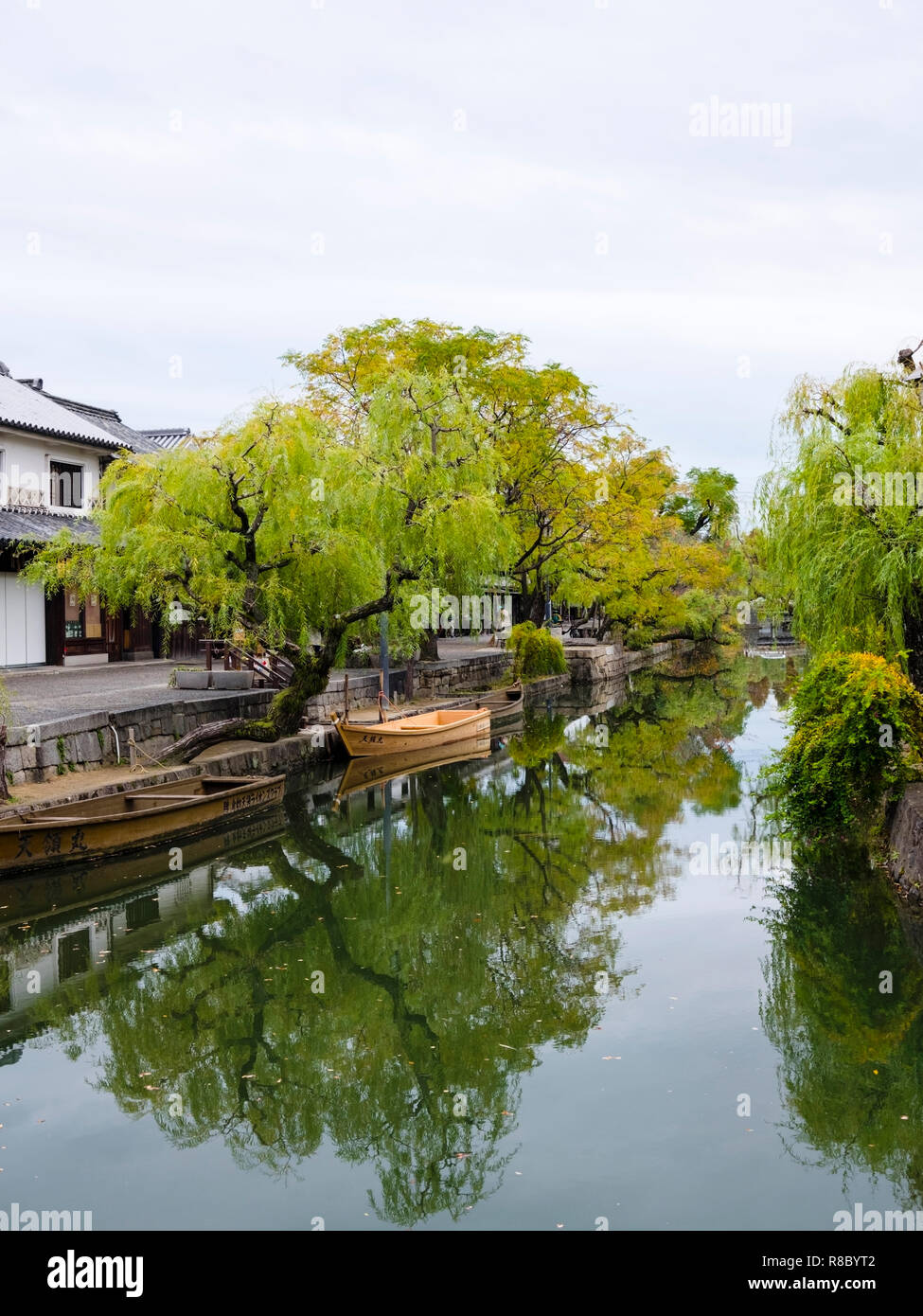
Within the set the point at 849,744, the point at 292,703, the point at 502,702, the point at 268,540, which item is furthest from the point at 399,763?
the point at 849,744

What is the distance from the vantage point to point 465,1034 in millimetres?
8266

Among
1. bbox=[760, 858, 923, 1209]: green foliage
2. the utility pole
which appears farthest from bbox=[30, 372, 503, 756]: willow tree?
bbox=[760, 858, 923, 1209]: green foliage

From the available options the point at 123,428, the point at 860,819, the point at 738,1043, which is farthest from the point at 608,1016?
the point at 123,428

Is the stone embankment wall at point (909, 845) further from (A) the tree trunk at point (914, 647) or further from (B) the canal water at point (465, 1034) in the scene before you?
(A) the tree trunk at point (914, 647)

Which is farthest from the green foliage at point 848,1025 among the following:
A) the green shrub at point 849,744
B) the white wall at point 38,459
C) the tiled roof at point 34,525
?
the white wall at point 38,459

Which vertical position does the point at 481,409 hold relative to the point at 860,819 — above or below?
above

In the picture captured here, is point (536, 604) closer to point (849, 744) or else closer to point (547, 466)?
point (547, 466)

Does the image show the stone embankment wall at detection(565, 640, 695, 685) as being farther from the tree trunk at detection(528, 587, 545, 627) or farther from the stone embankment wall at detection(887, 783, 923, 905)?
the stone embankment wall at detection(887, 783, 923, 905)

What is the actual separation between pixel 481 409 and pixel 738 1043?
23.8 meters

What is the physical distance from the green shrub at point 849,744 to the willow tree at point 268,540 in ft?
27.9

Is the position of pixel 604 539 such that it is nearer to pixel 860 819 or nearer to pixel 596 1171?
pixel 860 819

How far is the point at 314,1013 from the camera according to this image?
877 cm

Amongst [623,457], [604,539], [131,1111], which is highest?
[623,457]
